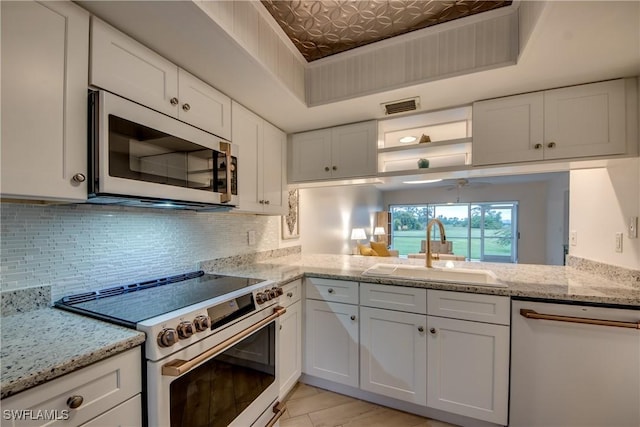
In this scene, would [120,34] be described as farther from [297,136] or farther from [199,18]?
[297,136]

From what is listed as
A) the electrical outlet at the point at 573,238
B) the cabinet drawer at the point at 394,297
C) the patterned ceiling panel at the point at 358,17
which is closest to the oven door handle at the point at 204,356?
the cabinet drawer at the point at 394,297

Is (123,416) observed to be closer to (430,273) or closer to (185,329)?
(185,329)

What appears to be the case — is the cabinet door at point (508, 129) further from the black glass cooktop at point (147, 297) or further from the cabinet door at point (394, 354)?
the black glass cooktop at point (147, 297)

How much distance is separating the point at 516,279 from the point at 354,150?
1426mm

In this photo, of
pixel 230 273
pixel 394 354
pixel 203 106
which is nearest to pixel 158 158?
pixel 203 106

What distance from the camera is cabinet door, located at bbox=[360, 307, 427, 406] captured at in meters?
1.63

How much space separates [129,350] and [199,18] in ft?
4.19


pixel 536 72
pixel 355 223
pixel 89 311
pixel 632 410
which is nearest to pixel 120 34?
pixel 89 311

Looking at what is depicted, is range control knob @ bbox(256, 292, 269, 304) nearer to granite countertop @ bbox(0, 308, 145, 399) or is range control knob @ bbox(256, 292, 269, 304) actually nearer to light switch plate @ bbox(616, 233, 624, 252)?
granite countertop @ bbox(0, 308, 145, 399)

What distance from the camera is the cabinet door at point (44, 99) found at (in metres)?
0.81

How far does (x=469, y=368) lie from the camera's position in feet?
4.99

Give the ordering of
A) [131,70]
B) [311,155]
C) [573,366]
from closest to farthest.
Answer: [131,70], [573,366], [311,155]

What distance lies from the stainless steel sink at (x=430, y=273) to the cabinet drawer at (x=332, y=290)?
144 mm

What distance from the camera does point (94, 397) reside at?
2.53 feet
